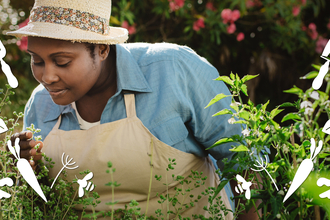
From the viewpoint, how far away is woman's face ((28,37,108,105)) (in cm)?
121

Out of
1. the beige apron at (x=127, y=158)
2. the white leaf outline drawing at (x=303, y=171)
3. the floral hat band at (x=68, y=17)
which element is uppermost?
the floral hat band at (x=68, y=17)

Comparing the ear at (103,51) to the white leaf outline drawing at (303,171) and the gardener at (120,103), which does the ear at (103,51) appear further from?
the white leaf outline drawing at (303,171)

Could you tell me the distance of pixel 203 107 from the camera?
1395 mm

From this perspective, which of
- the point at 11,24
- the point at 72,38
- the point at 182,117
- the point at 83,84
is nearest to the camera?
the point at 72,38

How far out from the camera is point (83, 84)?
1.29 metres

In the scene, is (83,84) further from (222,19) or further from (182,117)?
(222,19)

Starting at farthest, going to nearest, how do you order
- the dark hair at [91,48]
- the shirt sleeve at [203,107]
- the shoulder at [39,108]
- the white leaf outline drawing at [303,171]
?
1. the shoulder at [39,108]
2. the shirt sleeve at [203,107]
3. the dark hair at [91,48]
4. the white leaf outline drawing at [303,171]

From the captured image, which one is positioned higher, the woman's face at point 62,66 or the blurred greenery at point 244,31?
the woman's face at point 62,66

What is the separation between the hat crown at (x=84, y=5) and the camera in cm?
124

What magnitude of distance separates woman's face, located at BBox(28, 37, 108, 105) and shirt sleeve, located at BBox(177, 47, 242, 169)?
40 centimetres

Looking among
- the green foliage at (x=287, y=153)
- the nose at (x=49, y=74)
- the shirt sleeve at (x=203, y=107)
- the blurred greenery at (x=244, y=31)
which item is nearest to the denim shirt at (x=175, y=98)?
the shirt sleeve at (x=203, y=107)

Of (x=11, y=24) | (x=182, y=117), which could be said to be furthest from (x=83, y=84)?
(x=11, y=24)

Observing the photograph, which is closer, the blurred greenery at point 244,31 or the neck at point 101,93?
the neck at point 101,93

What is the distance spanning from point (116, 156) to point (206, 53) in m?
2.67
